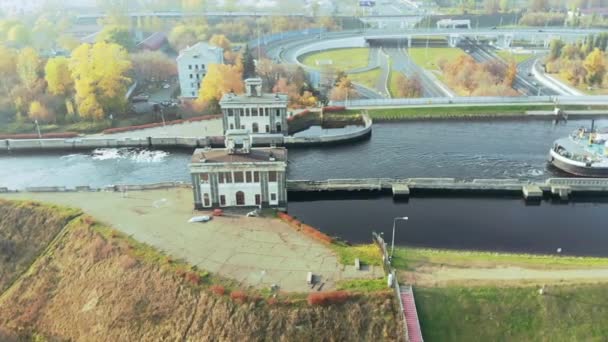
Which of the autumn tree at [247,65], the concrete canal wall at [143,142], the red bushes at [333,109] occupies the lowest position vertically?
the concrete canal wall at [143,142]

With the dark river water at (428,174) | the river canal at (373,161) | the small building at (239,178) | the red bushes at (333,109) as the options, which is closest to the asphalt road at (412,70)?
the dark river water at (428,174)

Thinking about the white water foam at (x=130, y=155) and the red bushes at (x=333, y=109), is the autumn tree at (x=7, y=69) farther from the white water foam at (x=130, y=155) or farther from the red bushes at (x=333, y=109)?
the red bushes at (x=333, y=109)

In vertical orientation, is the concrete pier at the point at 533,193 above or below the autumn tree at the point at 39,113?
below

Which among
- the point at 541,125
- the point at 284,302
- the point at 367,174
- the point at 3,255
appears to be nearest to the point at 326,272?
the point at 284,302

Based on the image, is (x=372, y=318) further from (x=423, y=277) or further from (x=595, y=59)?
(x=595, y=59)

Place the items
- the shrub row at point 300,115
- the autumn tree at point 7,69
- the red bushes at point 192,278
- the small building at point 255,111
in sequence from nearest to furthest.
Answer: the red bushes at point 192,278 → the small building at point 255,111 → the shrub row at point 300,115 → the autumn tree at point 7,69

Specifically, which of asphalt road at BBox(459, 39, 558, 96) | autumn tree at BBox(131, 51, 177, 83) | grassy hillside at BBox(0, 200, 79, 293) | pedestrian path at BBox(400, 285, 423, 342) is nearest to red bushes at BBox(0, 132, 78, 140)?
grassy hillside at BBox(0, 200, 79, 293)

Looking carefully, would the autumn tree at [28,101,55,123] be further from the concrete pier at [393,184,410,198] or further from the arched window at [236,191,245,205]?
the concrete pier at [393,184,410,198]
